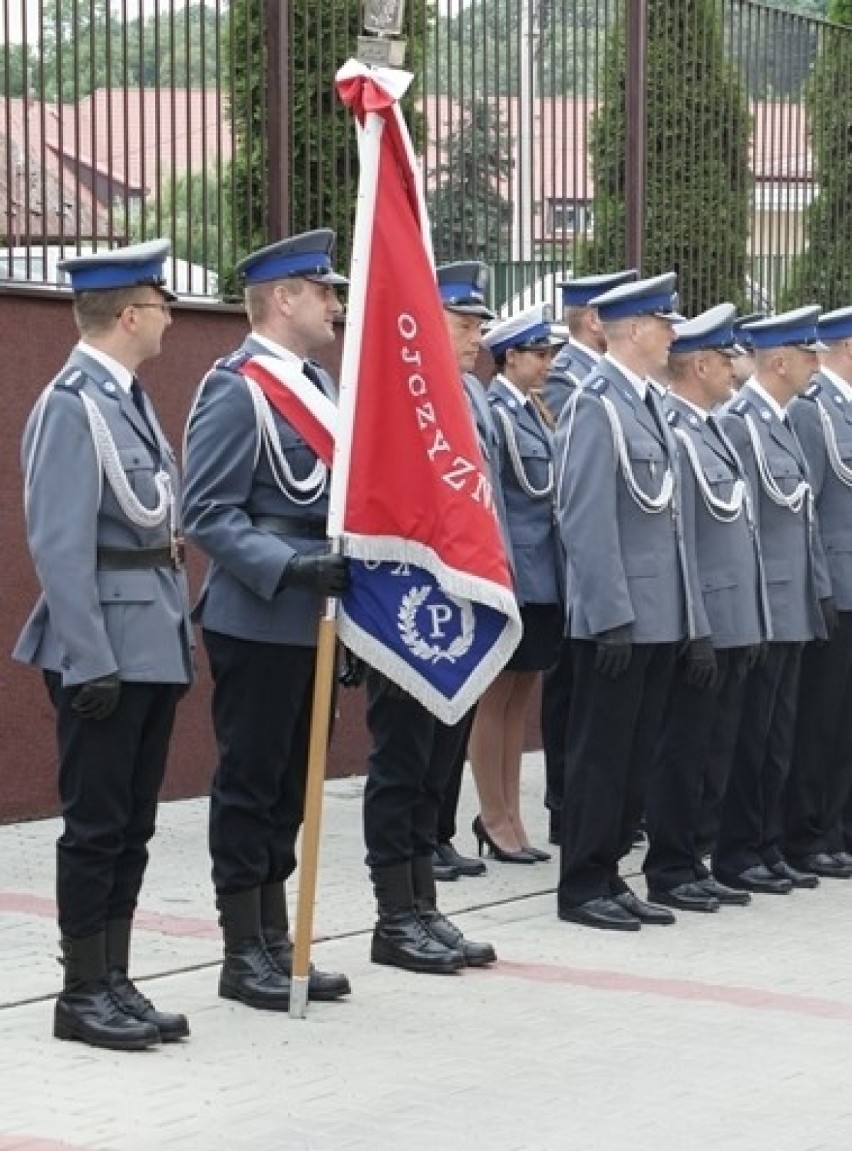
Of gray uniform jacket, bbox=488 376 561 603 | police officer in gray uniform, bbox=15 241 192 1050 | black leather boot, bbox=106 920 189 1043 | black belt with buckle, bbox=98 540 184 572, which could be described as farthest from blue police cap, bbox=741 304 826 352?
black leather boot, bbox=106 920 189 1043

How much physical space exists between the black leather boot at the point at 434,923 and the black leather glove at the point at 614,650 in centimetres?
103

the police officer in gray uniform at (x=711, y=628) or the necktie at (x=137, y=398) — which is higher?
the necktie at (x=137, y=398)

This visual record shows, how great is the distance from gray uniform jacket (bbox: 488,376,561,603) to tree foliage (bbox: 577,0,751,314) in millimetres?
4784

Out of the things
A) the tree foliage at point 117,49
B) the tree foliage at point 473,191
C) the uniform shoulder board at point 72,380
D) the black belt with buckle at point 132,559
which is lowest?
the black belt with buckle at point 132,559

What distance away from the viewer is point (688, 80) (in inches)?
631

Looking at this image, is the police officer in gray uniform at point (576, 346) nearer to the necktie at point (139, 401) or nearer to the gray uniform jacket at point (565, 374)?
the gray uniform jacket at point (565, 374)

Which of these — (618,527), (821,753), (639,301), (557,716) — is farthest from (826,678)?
(639,301)

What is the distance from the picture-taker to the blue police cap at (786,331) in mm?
10383

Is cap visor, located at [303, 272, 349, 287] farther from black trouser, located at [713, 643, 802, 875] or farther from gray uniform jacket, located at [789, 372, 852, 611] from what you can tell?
gray uniform jacket, located at [789, 372, 852, 611]

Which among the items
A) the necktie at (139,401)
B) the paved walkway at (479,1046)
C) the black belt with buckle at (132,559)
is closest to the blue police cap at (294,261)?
the necktie at (139,401)

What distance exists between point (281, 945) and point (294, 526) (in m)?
1.18

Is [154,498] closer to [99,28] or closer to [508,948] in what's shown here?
[508,948]

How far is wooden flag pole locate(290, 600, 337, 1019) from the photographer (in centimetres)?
743

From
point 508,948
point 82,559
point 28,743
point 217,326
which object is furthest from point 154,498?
point 217,326
